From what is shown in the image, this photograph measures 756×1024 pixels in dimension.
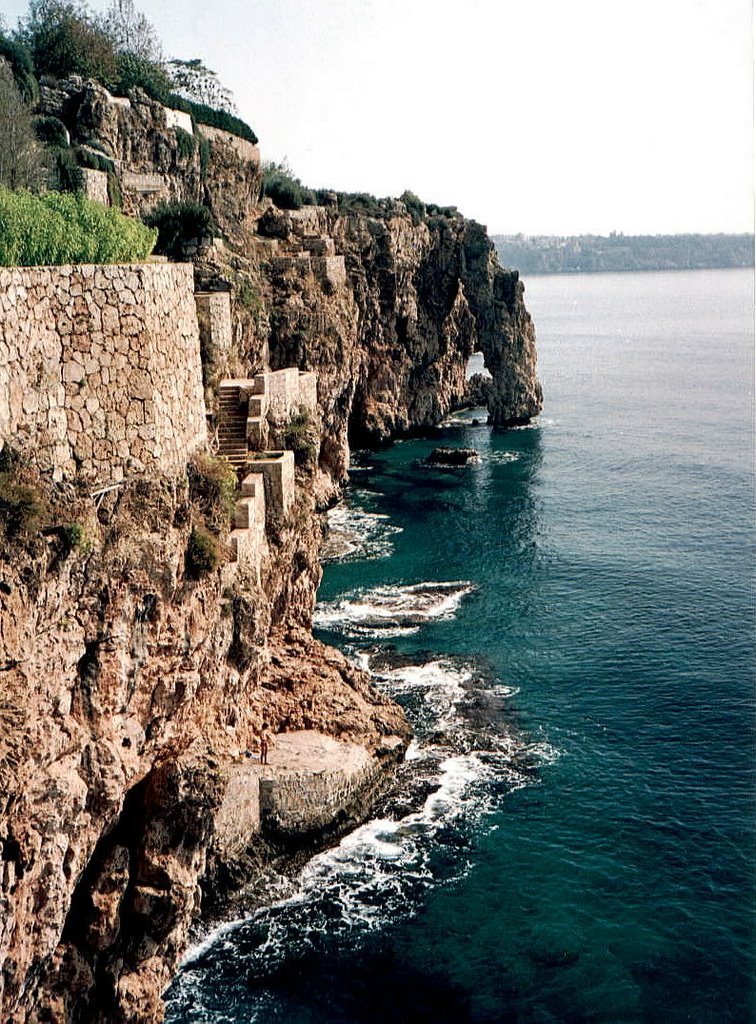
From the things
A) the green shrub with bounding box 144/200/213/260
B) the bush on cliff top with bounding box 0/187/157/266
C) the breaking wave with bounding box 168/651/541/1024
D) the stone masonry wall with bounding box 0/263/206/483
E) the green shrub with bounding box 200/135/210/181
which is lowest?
the breaking wave with bounding box 168/651/541/1024

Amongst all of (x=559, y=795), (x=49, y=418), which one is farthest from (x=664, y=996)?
(x=49, y=418)

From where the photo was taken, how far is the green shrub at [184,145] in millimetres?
59312

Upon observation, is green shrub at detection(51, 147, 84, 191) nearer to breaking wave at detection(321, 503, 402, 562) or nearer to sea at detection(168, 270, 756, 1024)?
sea at detection(168, 270, 756, 1024)

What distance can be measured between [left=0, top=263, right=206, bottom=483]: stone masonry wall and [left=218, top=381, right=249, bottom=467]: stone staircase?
10518 mm

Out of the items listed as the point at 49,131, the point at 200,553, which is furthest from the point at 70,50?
the point at 200,553

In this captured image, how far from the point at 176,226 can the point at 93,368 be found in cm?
3012

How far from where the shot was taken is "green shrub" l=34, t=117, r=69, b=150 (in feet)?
162

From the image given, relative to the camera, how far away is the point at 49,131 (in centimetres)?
4981

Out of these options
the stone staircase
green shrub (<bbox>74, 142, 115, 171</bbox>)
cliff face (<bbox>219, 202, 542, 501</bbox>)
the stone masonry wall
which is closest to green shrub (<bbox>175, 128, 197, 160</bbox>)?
cliff face (<bbox>219, 202, 542, 501</bbox>)

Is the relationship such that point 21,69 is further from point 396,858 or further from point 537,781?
point 396,858

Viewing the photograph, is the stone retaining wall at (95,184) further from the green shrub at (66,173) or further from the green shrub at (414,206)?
Result: the green shrub at (414,206)

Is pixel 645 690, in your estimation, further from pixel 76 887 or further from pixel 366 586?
pixel 76 887

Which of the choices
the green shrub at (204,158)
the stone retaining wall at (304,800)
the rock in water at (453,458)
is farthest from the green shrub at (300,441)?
the rock in water at (453,458)

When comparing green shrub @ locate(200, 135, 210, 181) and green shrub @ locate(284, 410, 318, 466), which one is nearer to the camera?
green shrub @ locate(284, 410, 318, 466)
